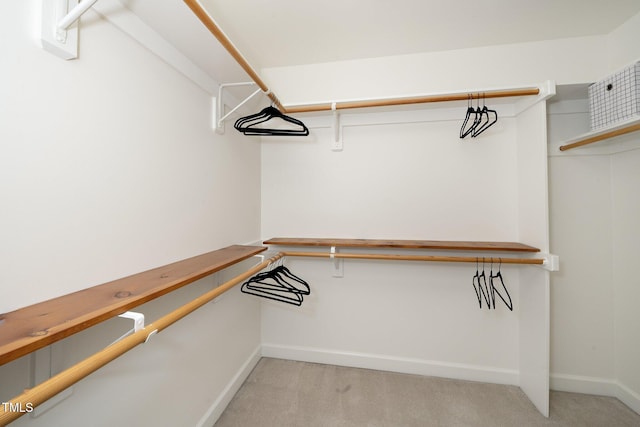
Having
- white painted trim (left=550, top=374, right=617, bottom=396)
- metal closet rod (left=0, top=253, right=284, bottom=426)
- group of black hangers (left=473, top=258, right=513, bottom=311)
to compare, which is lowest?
white painted trim (left=550, top=374, right=617, bottom=396)

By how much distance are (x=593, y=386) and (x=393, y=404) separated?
1.45m

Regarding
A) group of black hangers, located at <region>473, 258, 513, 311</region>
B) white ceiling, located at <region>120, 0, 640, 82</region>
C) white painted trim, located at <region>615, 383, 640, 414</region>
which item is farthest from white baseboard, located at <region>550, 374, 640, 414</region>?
white ceiling, located at <region>120, 0, 640, 82</region>

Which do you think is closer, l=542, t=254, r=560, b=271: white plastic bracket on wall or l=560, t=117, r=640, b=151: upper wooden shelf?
l=560, t=117, r=640, b=151: upper wooden shelf

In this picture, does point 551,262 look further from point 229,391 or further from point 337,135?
point 229,391

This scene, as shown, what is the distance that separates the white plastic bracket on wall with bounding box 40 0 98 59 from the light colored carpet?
193 cm

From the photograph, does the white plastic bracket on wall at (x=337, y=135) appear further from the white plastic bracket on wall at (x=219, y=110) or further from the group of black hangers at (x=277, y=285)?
the group of black hangers at (x=277, y=285)

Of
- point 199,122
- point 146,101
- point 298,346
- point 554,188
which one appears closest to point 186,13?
point 146,101

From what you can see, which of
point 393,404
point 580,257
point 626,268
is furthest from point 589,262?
point 393,404

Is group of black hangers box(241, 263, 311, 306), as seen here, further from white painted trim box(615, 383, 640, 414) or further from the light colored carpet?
white painted trim box(615, 383, 640, 414)

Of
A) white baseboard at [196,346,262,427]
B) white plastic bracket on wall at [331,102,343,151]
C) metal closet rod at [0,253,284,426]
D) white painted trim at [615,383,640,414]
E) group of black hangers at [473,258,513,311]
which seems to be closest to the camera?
metal closet rod at [0,253,284,426]

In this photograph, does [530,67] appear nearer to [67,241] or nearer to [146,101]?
[146,101]

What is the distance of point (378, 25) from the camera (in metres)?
1.51

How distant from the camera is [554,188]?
1749 mm

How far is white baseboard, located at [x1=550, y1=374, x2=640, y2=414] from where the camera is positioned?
5.24 feet
